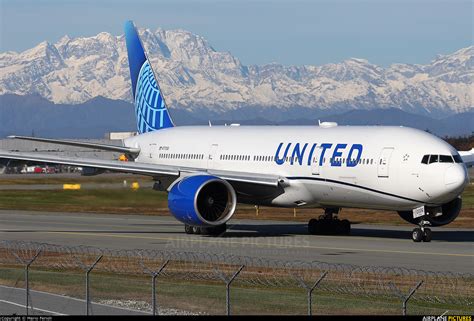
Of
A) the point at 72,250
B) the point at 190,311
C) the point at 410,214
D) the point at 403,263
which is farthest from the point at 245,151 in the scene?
the point at 190,311

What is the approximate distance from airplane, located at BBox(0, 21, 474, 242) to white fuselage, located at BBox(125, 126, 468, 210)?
4 centimetres

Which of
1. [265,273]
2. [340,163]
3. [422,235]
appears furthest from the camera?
[340,163]

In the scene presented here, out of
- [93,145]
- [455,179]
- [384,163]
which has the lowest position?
[455,179]

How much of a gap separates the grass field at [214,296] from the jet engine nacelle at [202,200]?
506 inches

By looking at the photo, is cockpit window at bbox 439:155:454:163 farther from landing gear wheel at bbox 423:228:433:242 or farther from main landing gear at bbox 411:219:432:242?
landing gear wheel at bbox 423:228:433:242

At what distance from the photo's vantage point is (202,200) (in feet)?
146

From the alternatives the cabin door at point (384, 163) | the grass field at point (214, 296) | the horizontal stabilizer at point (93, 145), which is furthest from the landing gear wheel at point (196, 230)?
the grass field at point (214, 296)

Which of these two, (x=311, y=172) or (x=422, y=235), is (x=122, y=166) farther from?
(x=422, y=235)

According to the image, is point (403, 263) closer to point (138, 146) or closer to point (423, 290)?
point (423, 290)

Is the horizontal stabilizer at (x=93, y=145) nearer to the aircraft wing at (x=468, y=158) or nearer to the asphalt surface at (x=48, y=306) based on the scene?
the aircraft wing at (x=468, y=158)

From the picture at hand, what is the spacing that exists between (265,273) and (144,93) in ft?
91.8

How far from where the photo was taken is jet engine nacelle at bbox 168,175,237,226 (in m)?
43.5

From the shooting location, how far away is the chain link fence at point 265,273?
26828mm

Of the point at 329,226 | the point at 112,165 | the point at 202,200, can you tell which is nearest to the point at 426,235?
the point at 329,226
